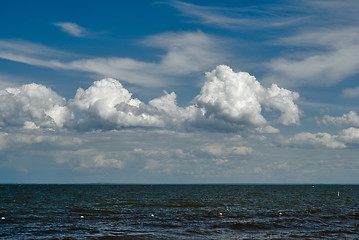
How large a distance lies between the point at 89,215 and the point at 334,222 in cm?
3419

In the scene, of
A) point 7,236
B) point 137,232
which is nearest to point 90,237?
point 137,232

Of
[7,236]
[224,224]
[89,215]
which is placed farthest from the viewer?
[89,215]

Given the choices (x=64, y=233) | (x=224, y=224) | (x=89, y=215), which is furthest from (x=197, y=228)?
(x=89, y=215)

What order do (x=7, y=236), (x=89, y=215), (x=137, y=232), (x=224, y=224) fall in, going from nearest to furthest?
(x=7, y=236)
(x=137, y=232)
(x=224, y=224)
(x=89, y=215)

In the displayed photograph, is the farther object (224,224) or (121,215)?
(121,215)

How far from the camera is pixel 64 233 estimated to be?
124 ft

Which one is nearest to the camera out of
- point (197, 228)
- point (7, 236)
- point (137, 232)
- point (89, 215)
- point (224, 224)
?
point (7, 236)

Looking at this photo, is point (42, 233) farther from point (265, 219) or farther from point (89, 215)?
point (265, 219)

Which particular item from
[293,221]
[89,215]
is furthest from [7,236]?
[293,221]

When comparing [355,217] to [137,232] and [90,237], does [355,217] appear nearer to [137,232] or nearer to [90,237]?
→ [137,232]

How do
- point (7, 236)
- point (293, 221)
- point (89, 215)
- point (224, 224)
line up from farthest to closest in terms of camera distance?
point (89, 215) < point (293, 221) < point (224, 224) < point (7, 236)

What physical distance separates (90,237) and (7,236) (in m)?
8.18

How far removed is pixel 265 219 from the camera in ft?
164

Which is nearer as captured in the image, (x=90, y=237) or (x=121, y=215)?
(x=90, y=237)
